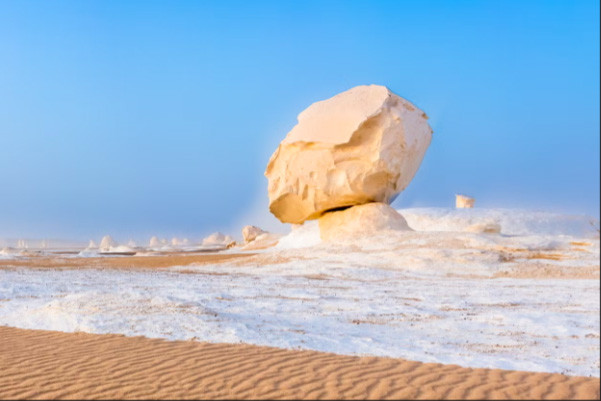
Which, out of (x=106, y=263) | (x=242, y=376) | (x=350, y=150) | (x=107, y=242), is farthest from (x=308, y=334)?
(x=107, y=242)

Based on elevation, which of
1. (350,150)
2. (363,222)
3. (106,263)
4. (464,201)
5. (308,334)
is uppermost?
(350,150)

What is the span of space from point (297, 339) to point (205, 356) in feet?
4.88

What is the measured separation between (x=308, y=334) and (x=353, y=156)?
60.2 feet

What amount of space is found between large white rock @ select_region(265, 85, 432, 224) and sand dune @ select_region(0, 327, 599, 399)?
19.2m

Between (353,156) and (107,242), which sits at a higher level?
(353,156)

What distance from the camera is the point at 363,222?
24969 mm

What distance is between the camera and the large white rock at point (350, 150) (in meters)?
25.4

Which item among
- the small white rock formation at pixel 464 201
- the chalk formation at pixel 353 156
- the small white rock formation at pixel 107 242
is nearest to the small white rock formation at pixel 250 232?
the small white rock formation at pixel 107 242

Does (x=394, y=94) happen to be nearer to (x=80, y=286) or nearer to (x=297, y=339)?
(x=80, y=286)

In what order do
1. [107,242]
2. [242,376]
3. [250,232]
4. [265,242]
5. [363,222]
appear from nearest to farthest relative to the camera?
[242,376] < [363,222] < [265,242] < [250,232] < [107,242]

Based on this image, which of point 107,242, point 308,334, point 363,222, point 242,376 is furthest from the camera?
point 107,242

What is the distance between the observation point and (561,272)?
17.1m

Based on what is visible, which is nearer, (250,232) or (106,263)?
(106,263)

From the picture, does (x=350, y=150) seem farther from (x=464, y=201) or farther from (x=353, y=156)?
(x=464, y=201)
